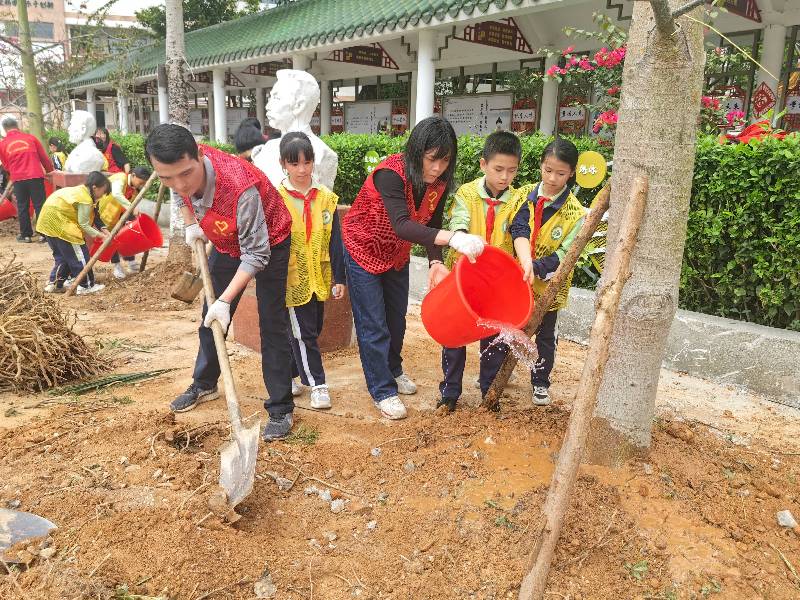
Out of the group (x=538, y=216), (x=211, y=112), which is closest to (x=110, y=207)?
(x=538, y=216)

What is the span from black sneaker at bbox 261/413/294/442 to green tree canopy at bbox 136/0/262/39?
70.0 feet

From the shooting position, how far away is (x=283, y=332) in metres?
3.03

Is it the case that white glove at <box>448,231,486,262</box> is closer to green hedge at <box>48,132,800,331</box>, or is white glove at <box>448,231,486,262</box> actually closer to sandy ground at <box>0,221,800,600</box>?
sandy ground at <box>0,221,800,600</box>

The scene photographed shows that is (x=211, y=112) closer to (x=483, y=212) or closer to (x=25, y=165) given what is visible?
(x=25, y=165)

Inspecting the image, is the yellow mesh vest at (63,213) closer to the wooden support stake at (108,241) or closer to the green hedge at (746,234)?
the wooden support stake at (108,241)

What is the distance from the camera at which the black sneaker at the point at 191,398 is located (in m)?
3.29

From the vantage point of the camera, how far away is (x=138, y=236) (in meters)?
5.92

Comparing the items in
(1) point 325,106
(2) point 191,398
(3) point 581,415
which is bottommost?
(2) point 191,398

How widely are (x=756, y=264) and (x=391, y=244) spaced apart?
2.32 meters

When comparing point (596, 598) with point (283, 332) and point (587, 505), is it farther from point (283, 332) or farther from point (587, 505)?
point (283, 332)

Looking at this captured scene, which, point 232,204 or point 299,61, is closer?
point 232,204

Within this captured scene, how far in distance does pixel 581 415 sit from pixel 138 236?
5.18m

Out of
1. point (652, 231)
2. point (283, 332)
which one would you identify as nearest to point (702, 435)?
point (652, 231)

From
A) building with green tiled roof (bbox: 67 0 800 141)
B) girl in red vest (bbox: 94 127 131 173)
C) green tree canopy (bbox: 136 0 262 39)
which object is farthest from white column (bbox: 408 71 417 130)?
green tree canopy (bbox: 136 0 262 39)
